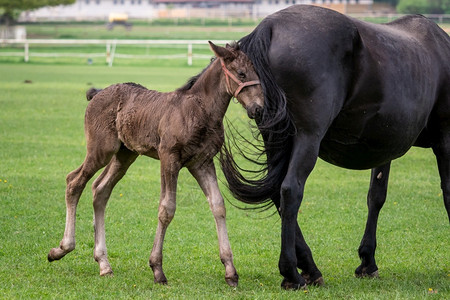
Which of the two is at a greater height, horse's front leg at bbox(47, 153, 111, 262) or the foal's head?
the foal's head

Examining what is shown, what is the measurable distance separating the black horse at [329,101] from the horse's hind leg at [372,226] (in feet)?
2.25

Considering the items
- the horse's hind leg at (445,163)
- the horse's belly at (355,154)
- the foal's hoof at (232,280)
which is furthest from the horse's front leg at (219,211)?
the horse's hind leg at (445,163)

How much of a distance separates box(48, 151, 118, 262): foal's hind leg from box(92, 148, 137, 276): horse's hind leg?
0.61 feet

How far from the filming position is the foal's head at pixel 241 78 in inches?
223

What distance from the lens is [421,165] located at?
14.0 m

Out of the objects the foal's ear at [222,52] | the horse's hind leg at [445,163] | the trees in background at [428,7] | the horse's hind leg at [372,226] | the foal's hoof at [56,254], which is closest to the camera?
the foal's ear at [222,52]

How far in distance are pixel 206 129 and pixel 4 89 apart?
70.3ft

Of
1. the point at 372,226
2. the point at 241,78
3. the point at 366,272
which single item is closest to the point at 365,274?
the point at 366,272

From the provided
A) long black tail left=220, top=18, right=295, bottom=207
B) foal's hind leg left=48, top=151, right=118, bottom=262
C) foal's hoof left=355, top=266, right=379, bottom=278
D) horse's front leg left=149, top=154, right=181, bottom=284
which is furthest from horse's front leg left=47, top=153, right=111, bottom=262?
A: foal's hoof left=355, top=266, right=379, bottom=278

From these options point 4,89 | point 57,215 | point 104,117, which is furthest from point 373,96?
point 4,89

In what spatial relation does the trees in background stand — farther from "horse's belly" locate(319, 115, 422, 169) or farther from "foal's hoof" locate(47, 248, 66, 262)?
"foal's hoof" locate(47, 248, 66, 262)

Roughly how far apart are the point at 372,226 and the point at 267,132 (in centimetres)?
171

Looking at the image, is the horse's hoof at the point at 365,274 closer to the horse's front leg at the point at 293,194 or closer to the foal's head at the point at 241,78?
the horse's front leg at the point at 293,194

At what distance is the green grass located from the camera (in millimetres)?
6133
